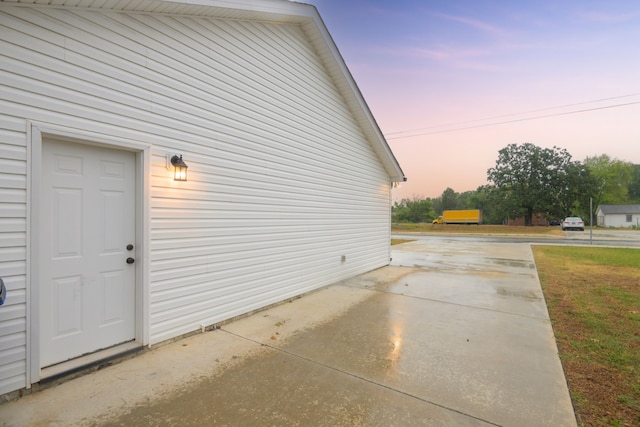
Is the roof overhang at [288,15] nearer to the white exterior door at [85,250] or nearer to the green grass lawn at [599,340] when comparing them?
the white exterior door at [85,250]

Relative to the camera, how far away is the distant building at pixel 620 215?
1864 inches

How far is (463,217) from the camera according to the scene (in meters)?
42.5

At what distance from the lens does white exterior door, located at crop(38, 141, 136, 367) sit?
2.58m

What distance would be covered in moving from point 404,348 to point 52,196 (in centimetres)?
401

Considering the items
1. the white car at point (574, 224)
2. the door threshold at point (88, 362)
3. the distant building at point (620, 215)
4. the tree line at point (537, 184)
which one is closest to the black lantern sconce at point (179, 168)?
the door threshold at point (88, 362)

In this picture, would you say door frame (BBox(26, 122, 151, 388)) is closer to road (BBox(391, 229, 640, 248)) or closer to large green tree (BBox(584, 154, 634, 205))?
road (BBox(391, 229, 640, 248))

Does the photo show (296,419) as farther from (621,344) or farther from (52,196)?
(621,344)

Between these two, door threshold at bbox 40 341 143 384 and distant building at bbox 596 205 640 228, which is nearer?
door threshold at bbox 40 341 143 384

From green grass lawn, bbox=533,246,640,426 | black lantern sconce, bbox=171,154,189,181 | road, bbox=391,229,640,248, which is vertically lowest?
road, bbox=391,229,640,248

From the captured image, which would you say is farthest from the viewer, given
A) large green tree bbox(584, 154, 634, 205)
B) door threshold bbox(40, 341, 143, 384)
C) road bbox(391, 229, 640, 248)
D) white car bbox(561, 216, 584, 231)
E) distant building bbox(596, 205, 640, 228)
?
large green tree bbox(584, 154, 634, 205)

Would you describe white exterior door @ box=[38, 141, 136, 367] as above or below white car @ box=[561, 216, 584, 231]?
above

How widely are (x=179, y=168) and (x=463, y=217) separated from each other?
1796 inches

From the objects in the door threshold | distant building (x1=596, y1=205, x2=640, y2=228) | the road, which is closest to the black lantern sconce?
the door threshold

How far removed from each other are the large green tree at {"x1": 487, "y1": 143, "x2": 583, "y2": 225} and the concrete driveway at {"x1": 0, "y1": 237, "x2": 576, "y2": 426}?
138ft
